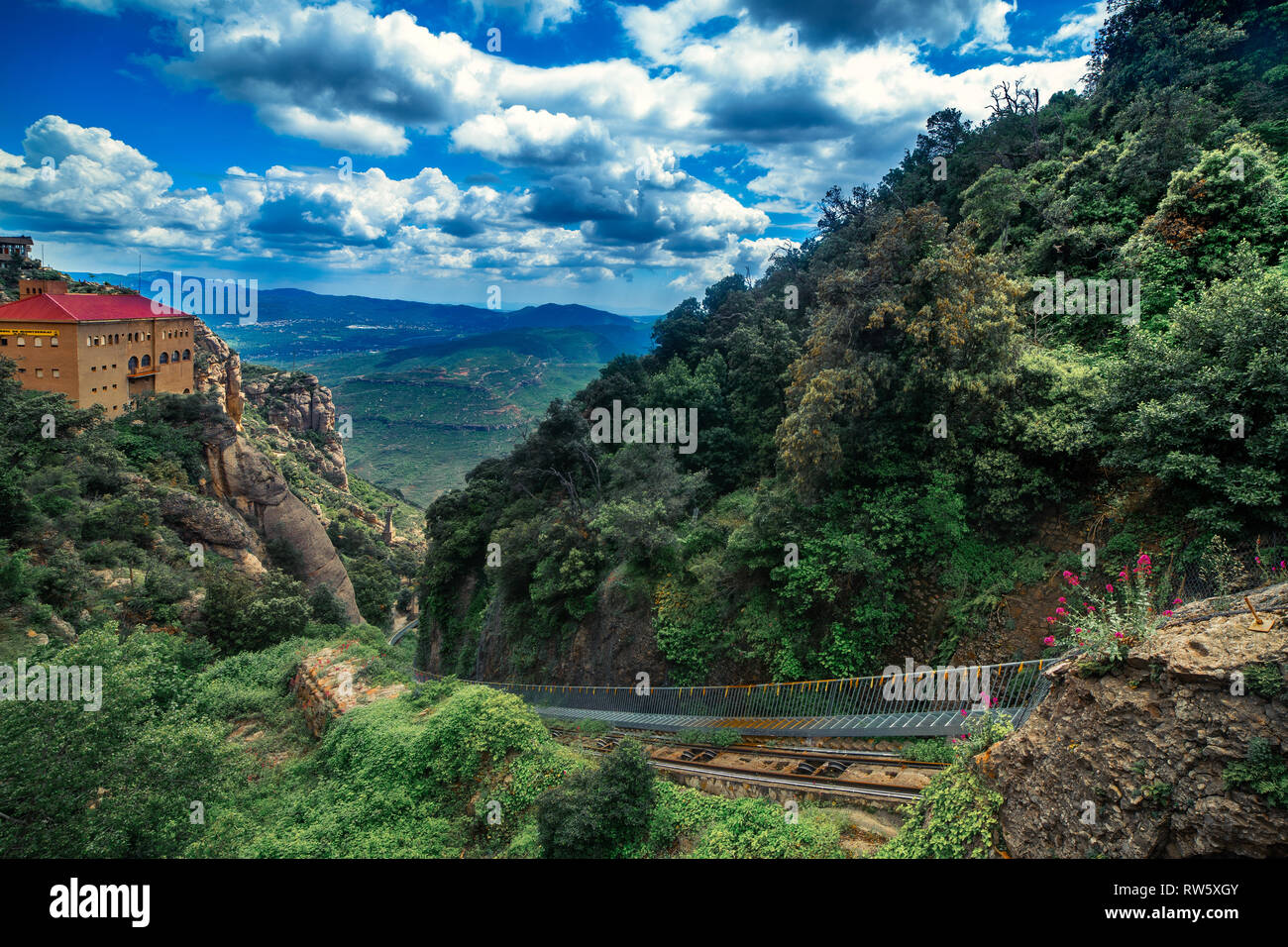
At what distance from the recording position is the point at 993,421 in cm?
1355

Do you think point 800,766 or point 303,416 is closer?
point 800,766

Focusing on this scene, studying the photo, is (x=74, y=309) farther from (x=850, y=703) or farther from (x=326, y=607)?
(x=850, y=703)

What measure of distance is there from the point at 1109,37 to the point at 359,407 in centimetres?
14017

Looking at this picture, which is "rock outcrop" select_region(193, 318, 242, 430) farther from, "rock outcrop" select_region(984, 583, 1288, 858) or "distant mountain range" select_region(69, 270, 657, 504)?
"rock outcrop" select_region(984, 583, 1288, 858)

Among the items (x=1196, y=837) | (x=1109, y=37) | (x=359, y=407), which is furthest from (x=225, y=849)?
(x=359, y=407)

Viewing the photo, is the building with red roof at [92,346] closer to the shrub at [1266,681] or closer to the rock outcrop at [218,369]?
the rock outcrop at [218,369]

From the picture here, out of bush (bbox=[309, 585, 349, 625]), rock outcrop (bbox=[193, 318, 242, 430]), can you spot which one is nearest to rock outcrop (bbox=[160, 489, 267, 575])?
bush (bbox=[309, 585, 349, 625])

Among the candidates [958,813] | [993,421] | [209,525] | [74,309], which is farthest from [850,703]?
[74,309]

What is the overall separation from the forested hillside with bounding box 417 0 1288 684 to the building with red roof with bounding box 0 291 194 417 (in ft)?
99.0

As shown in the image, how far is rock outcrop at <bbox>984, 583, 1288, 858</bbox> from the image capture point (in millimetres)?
4695

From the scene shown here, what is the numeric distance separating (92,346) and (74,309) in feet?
8.00

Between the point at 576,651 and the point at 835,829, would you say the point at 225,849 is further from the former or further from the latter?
the point at 576,651

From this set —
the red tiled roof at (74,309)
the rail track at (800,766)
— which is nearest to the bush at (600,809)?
the rail track at (800,766)

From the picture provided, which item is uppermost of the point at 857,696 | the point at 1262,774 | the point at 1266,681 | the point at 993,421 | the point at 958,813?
the point at 993,421
